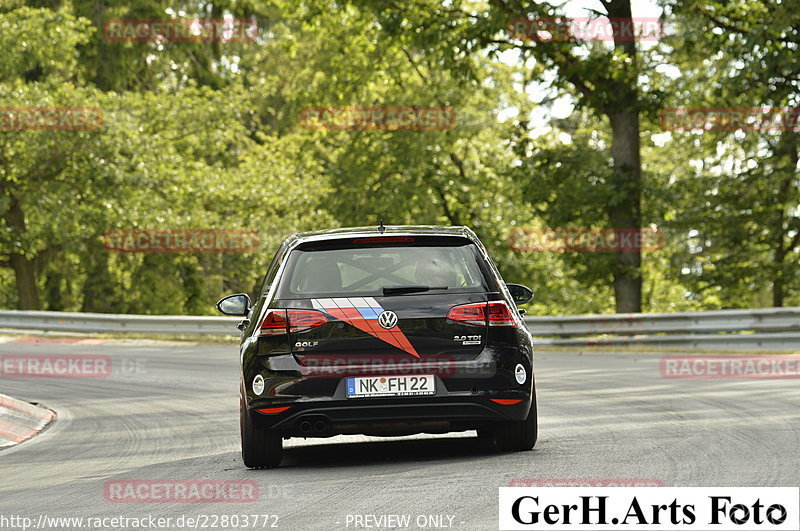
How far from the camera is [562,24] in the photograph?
26.3 m

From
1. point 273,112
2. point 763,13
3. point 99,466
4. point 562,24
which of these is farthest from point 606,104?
point 273,112

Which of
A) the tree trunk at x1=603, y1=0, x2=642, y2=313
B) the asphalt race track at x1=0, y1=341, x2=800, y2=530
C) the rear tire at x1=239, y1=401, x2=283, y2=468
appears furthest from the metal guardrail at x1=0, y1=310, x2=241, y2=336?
the rear tire at x1=239, y1=401, x2=283, y2=468

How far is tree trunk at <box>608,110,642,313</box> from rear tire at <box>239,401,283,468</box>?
19.3m

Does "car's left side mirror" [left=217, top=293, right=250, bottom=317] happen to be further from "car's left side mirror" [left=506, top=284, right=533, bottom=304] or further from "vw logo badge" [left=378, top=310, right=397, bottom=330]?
"car's left side mirror" [left=506, top=284, right=533, bottom=304]

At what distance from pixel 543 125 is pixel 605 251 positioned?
14.8m

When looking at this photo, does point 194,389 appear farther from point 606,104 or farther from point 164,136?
point 164,136

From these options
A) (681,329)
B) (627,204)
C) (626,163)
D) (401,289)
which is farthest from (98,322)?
(401,289)

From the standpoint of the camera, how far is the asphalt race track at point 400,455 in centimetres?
710

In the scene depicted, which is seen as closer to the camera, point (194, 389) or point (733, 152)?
point (194, 389)

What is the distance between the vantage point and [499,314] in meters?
8.50

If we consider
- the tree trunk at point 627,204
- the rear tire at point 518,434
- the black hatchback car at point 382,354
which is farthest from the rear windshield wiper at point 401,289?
the tree trunk at point 627,204

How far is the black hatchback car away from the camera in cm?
830

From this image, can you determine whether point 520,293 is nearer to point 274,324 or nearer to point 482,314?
point 482,314

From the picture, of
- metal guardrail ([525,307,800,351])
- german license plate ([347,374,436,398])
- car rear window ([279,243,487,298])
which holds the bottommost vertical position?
metal guardrail ([525,307,800,351])
